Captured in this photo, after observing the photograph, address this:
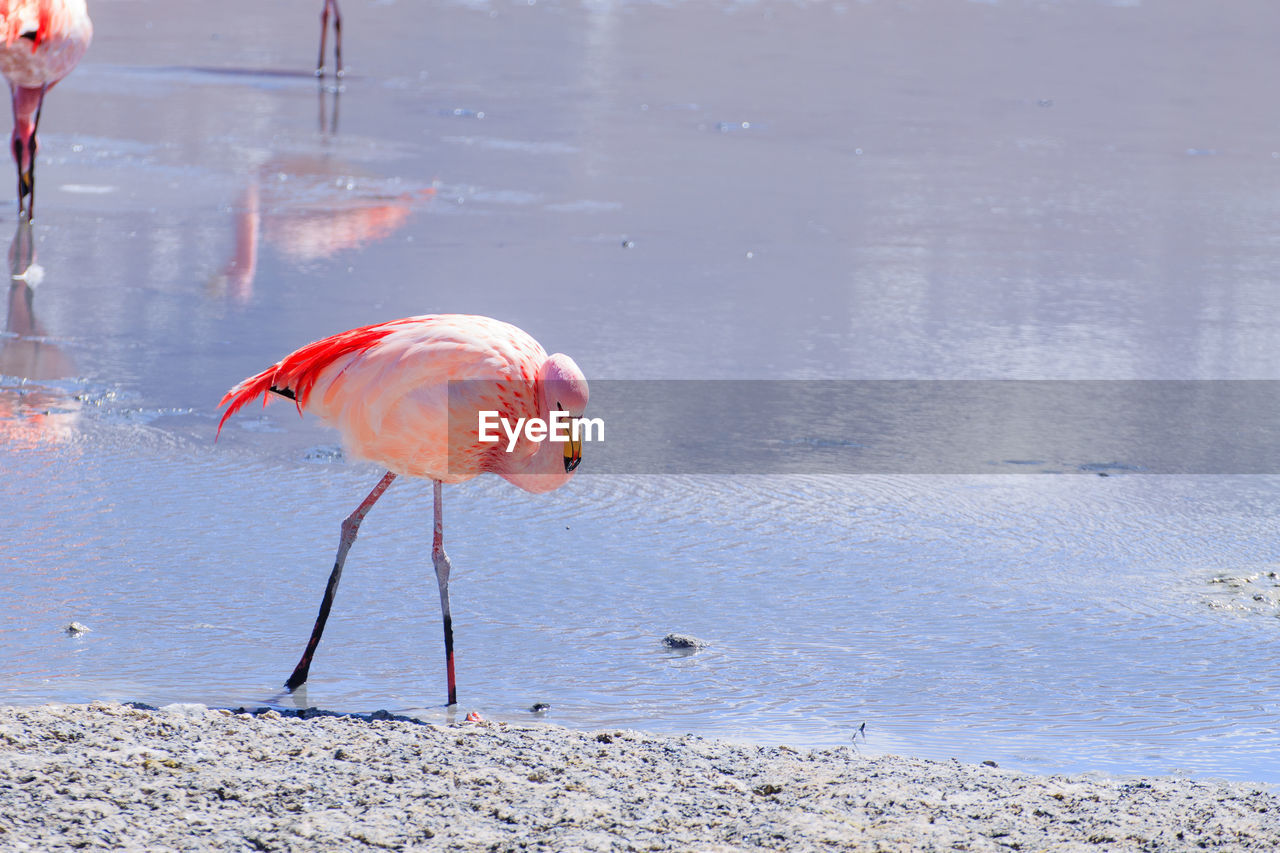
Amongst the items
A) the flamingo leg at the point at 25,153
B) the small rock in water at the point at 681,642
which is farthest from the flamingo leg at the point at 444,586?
the flamingo leg at the point at 25,153

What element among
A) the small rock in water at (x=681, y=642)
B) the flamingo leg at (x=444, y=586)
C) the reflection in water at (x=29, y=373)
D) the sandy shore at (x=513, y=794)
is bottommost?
the sandy shore at (x=513, y=794)

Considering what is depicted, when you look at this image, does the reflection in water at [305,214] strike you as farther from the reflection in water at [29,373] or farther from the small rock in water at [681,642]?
the small rock in water at [681,642]

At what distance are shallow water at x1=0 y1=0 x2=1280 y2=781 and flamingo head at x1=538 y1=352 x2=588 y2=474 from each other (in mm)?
542

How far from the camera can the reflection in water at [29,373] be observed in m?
5.47

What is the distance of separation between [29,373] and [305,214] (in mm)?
3243

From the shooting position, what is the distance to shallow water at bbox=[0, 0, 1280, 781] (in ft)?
13.0

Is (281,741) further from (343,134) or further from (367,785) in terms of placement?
(343,134)

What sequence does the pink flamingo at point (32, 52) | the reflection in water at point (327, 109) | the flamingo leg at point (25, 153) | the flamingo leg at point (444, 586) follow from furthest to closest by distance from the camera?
the reflection in water at point (327, 109), the pink flamingo at point (32, 52), the flamingo leg at point (25, 153), the flamingo leg at point (444, 586)

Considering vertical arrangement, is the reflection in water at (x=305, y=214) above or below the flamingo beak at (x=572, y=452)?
above

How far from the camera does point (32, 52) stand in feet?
29.1

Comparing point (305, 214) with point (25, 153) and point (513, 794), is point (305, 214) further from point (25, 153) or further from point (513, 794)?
point (513, 794)

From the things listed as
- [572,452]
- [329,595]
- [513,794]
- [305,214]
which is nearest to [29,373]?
[329,595]

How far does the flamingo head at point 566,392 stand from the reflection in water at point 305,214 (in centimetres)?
370

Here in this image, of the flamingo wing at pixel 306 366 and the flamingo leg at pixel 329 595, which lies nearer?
the flamingo leg at pixel 329 595
